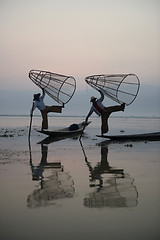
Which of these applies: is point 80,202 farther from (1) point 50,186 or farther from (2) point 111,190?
(1) point 50,186

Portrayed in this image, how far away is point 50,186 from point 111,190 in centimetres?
175

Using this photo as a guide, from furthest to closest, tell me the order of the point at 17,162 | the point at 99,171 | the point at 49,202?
1. the point at 17,162
2. the point at 99,171
3. the point at 49,202

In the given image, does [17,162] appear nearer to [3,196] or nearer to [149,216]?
[3,196]

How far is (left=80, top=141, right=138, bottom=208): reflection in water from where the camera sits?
6.73 metres

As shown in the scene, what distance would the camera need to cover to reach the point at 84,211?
6.16 m

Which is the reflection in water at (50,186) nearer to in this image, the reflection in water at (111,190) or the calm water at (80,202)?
the calm water at (80,202)

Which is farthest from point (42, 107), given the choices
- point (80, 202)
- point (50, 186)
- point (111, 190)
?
point (80, 202)

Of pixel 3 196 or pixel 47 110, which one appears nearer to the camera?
pixel 3 196

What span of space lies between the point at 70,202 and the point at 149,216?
6.03 ft

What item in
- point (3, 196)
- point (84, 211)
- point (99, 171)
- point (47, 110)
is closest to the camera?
point (84, 211)

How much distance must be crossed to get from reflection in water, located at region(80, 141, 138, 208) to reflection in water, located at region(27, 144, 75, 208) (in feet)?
2.22

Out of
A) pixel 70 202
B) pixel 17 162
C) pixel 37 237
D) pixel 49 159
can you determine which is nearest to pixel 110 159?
pixel 49 159

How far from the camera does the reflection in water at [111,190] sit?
265 inches

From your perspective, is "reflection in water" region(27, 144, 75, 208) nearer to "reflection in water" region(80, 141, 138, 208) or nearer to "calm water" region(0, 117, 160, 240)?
"calm water" region(0, 117, 160, 240)
